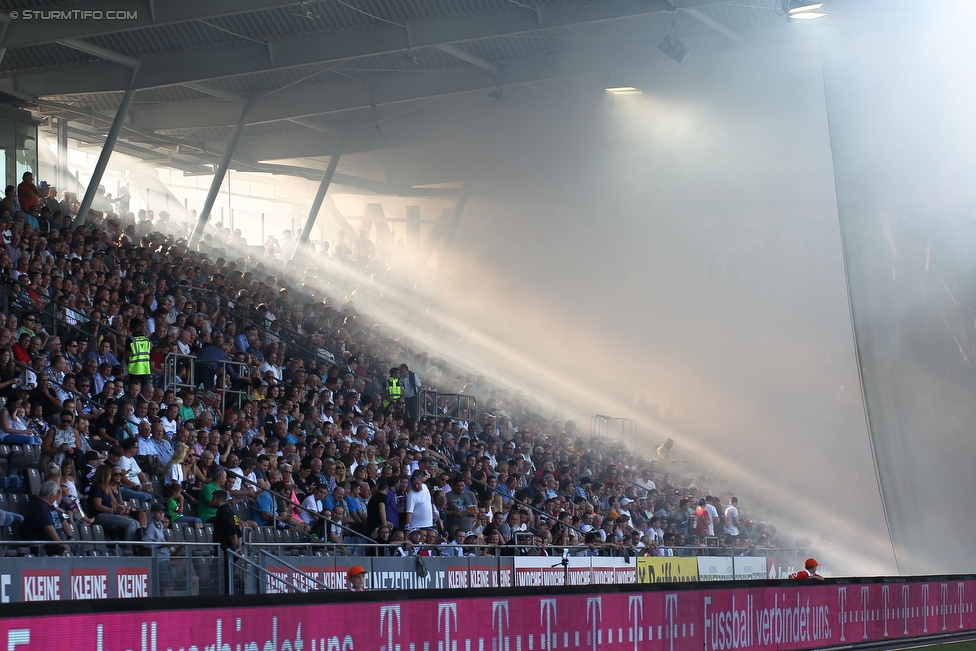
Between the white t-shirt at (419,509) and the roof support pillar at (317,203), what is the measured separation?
1617 cm

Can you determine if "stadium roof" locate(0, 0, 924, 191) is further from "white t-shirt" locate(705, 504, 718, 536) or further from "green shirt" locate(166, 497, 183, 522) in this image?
"green shirt" locate(166, 497, 183, 522)

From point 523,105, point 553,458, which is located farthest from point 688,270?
point 553,458

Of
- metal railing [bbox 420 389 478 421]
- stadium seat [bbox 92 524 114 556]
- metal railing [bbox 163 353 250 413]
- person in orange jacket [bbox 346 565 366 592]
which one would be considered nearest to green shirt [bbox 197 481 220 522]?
stadium seat [bbox 92 524 114 556]

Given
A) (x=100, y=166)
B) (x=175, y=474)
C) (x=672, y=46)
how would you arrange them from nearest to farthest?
(x=175, y=474) < (x=100, y=166) < (x=672, y=46)

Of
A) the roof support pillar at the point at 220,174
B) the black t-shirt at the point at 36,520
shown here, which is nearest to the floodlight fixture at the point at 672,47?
the roof support pillar at the point at 220,174

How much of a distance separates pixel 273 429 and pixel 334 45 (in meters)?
9.20

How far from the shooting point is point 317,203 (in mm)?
29391


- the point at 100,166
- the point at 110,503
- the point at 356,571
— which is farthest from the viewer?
the point at 100,166

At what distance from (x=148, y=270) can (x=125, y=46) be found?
18.7 feet

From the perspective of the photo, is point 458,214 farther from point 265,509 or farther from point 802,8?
point 265,509

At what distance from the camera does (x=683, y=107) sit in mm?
26609

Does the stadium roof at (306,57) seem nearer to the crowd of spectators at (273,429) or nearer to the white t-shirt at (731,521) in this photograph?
the crowd of spectators at (273,429)

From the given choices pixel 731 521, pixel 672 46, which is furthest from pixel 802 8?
pixel 731 521

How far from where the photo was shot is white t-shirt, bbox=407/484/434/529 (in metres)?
14.2
